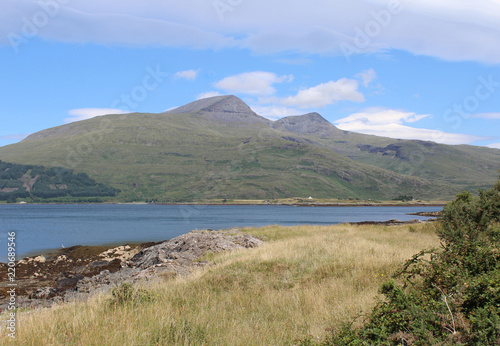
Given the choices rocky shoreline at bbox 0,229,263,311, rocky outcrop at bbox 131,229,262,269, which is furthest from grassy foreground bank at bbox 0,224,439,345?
rocky outcrop at bbox 131,229,262,269

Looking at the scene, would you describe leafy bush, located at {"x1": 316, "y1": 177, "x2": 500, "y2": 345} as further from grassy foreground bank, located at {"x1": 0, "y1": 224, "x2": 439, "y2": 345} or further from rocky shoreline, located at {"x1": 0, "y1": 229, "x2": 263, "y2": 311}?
rocky shoreline, located at {"x1": 0, "y1": 229, "x2": 263, "y2": 311}

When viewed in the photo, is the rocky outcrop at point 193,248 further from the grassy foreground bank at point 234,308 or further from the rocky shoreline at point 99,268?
the grassy foreground bank at point 234,308

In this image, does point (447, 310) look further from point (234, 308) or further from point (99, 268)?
point (99, 268)

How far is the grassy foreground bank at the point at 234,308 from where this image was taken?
6074 mm

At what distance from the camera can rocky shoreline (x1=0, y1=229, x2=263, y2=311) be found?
17.3 m

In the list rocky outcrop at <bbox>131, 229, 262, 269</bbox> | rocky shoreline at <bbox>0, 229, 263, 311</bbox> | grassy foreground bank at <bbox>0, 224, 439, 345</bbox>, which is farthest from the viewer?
rocky outcrop at <bbox>131, 229, 262, 269</bbox>

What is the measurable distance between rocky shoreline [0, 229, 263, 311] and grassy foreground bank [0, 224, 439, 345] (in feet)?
15.0

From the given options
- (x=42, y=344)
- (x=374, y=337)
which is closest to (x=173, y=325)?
(x=42, y=344)

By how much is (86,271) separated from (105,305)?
20574 millimetres

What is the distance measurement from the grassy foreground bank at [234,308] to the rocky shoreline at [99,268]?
457 centimetres

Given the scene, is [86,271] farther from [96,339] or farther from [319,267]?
[96,339]

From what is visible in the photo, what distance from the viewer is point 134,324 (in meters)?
6.49

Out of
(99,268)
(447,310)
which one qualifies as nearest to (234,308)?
(447,310)

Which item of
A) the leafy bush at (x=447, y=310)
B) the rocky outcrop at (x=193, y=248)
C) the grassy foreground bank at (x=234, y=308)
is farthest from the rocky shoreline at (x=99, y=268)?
the leafy bush at (x=447, y=310)
